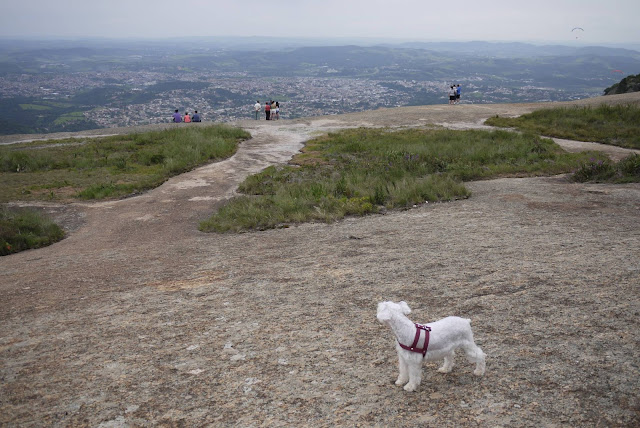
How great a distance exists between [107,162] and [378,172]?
45.3 ft

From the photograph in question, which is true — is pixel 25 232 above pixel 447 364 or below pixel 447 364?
below

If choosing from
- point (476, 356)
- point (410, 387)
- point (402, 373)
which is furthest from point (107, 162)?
point (476, 356)

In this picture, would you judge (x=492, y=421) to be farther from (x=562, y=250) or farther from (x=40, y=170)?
(x=40, y=170)

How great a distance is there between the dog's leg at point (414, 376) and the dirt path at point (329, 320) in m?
0.13

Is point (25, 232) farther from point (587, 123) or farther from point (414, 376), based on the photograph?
point (587, 123)

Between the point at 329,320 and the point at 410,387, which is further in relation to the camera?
the point at 329,320

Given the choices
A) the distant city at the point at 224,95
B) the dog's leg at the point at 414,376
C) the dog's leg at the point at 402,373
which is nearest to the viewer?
the dog's leg at the point at 414,376

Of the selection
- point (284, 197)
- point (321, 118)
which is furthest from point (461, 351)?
point (321, 118)

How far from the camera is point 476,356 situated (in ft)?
15.2

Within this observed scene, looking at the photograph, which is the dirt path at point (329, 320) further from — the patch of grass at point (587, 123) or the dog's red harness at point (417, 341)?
the patch of grass at point (587, 123)

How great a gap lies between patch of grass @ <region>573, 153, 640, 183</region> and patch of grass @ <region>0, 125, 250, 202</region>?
16067 mm

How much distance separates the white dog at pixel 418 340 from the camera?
174 inches

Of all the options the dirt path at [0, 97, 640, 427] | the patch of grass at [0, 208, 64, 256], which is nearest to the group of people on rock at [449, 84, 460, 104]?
the dirt path at [0, 97, 640, 427]

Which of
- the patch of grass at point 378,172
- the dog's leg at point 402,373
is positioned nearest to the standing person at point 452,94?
the patch of grass at point 378,172
